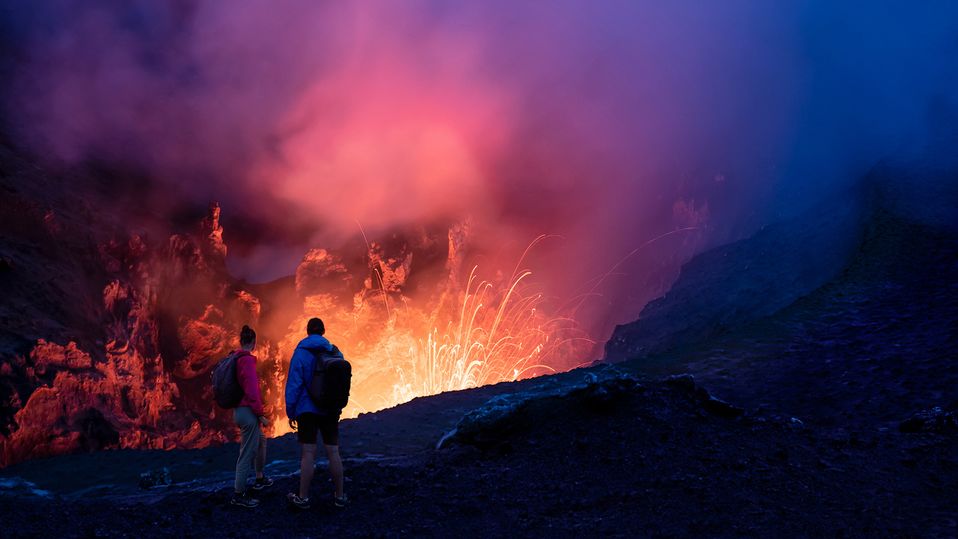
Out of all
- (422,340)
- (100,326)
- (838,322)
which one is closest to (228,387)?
(838,322)

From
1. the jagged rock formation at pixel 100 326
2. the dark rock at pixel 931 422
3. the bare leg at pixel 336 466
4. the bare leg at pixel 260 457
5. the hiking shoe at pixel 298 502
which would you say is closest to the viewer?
the bare leg at pixel 336 466

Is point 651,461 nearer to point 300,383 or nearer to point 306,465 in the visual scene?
point 306,465

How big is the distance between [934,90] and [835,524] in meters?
41.8

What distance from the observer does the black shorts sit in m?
7.66

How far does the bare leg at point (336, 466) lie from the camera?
25.6 feet

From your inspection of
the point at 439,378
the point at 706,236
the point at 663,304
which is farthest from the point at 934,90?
the point at 439,378

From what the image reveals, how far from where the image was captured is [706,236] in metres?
40.0

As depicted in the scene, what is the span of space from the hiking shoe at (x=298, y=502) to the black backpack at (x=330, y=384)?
4.16ft

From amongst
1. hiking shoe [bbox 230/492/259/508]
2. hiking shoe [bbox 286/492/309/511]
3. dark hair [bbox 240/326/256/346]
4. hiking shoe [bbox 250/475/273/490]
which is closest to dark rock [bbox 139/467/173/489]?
hiking shoe [bbox 250/475/273/490]

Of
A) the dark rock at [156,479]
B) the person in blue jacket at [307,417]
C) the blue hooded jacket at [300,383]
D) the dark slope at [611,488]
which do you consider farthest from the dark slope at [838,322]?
the dark rock at [156,479]

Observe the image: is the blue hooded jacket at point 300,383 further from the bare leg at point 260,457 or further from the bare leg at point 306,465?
the bare leg at point 260,457

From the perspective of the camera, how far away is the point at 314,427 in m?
7.74

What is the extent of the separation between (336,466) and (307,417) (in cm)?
76

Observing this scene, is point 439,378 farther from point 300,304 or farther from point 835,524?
point 835,524
